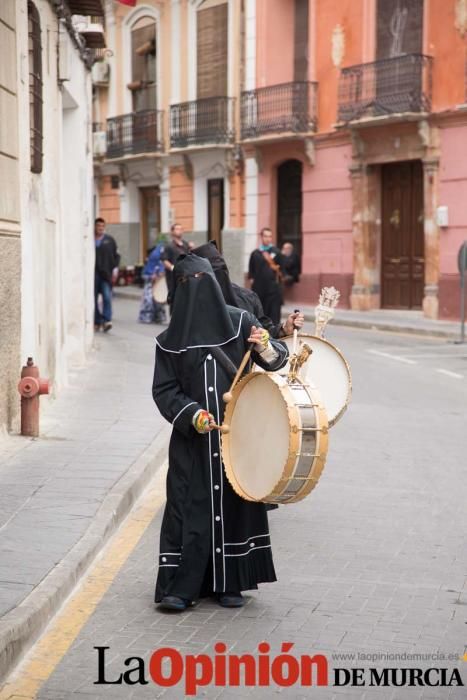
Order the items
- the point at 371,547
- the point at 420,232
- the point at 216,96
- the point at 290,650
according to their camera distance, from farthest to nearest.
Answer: the point at 216,96 → the point at 420,232 → the point at 371,547 → the point at 290,650

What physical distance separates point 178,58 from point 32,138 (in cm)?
2399

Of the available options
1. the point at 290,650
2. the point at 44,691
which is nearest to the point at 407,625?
the point at 290,650

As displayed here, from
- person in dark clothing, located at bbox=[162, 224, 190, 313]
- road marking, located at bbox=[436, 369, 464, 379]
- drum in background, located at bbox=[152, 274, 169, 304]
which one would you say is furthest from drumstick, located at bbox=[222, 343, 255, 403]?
drum in background, located at bbox=[152, 274, 169, 304]

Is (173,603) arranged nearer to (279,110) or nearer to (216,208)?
(279,110)

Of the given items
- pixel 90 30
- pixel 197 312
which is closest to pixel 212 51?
pixel 90 30

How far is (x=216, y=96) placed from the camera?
33.5 meters

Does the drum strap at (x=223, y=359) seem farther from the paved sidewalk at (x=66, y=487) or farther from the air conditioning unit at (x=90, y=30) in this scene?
the air conditioning unit at (x=90, y=30)

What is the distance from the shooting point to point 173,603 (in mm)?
5996

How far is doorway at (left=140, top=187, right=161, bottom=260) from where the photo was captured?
38.3 metres

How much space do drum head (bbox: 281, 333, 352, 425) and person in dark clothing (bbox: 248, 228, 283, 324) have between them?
12448 mm

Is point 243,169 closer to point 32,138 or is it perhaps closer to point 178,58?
point 178,58

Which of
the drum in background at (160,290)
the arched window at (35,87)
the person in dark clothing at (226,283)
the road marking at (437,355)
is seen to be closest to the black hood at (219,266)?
the person in dark clothing at (226,283)

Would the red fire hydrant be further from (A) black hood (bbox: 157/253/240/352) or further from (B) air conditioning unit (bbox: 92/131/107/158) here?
(B) air conditioning unit (bbox: 92/131/107/158)

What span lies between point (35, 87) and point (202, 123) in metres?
21.9
